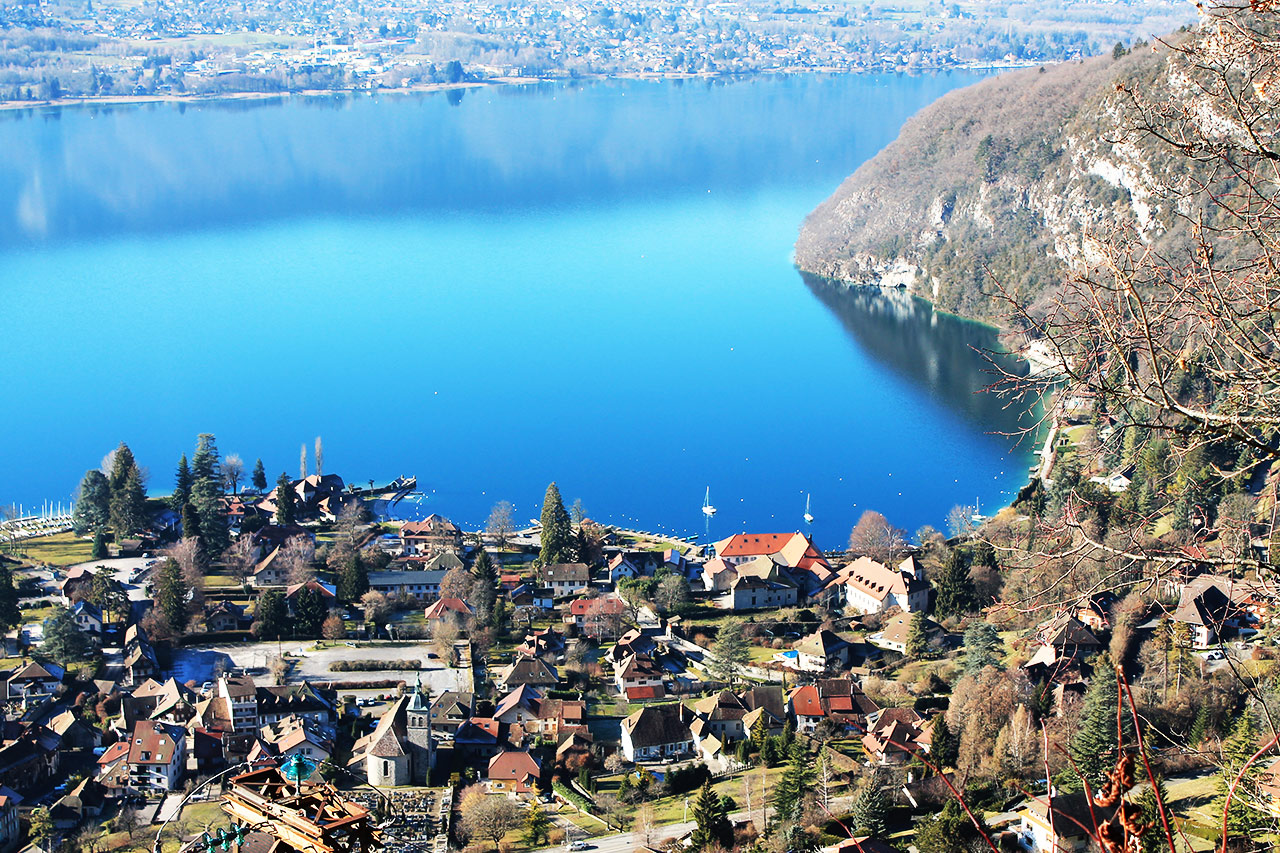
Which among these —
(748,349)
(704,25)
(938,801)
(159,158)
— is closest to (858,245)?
(748,349)

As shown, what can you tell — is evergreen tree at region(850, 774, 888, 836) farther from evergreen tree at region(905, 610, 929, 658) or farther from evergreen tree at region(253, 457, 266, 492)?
evergreen tree at region(253, 457, 266, 492)

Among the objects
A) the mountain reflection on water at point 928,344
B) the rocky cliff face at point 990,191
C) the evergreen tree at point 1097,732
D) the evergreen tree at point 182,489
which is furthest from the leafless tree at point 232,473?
the rocky cliff face at point 990,191

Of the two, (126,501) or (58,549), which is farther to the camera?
(126,501)

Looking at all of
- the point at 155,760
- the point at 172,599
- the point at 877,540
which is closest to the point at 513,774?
the point at 155,760

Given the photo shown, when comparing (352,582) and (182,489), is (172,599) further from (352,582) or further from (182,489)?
(182,489)

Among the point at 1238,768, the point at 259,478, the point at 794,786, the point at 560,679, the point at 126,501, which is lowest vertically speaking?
the point at 560,679

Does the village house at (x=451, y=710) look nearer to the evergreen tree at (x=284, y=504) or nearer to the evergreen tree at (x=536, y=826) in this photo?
the evergreen tree at (x=536, y=826)
